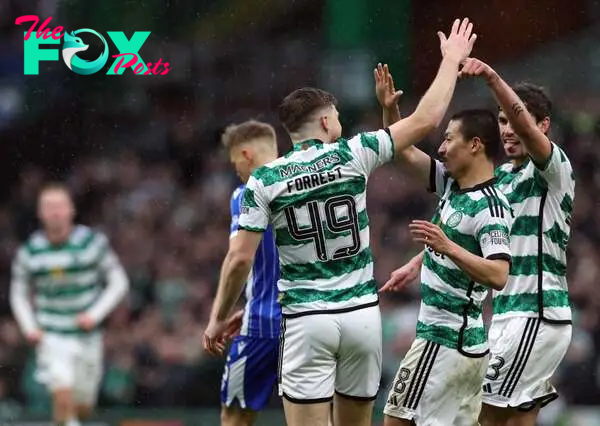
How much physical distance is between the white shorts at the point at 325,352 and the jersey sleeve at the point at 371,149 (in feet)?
1.95

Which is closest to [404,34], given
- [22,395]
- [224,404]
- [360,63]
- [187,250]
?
[360,63]

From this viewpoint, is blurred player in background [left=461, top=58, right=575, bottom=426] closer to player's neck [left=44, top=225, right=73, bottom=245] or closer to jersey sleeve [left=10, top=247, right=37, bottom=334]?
jersey sleeve [left=10, top=247, right=37, bottom=334]

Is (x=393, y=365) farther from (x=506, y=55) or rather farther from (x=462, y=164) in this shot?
(x=462, y=164)

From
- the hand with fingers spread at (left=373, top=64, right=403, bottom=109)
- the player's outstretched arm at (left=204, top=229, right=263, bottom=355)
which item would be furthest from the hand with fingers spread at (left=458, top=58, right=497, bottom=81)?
the player's outstretched arm at (left=204, top=229, right=263, bottom=355)

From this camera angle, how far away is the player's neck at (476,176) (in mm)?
5697

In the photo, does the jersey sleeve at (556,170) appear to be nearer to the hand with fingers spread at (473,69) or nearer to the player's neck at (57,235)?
the hand with fingers spread at (473,69)

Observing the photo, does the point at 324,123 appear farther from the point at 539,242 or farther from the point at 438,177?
the point at 539,242

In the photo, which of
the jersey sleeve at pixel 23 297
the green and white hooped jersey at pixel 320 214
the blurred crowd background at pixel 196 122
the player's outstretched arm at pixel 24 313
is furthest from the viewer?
the blurred crowd background at pixel 196 122

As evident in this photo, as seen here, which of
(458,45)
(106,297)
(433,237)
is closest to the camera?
(433,237)

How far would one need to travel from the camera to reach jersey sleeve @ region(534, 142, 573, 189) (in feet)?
19.1

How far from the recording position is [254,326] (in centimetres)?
669

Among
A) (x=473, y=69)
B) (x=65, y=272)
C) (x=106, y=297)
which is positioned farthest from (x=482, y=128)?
(x=65, y=272)

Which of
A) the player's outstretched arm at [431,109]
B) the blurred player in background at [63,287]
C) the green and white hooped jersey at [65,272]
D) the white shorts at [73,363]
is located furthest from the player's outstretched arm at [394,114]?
the white shorts at [73,363]

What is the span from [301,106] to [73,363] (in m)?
5.47
